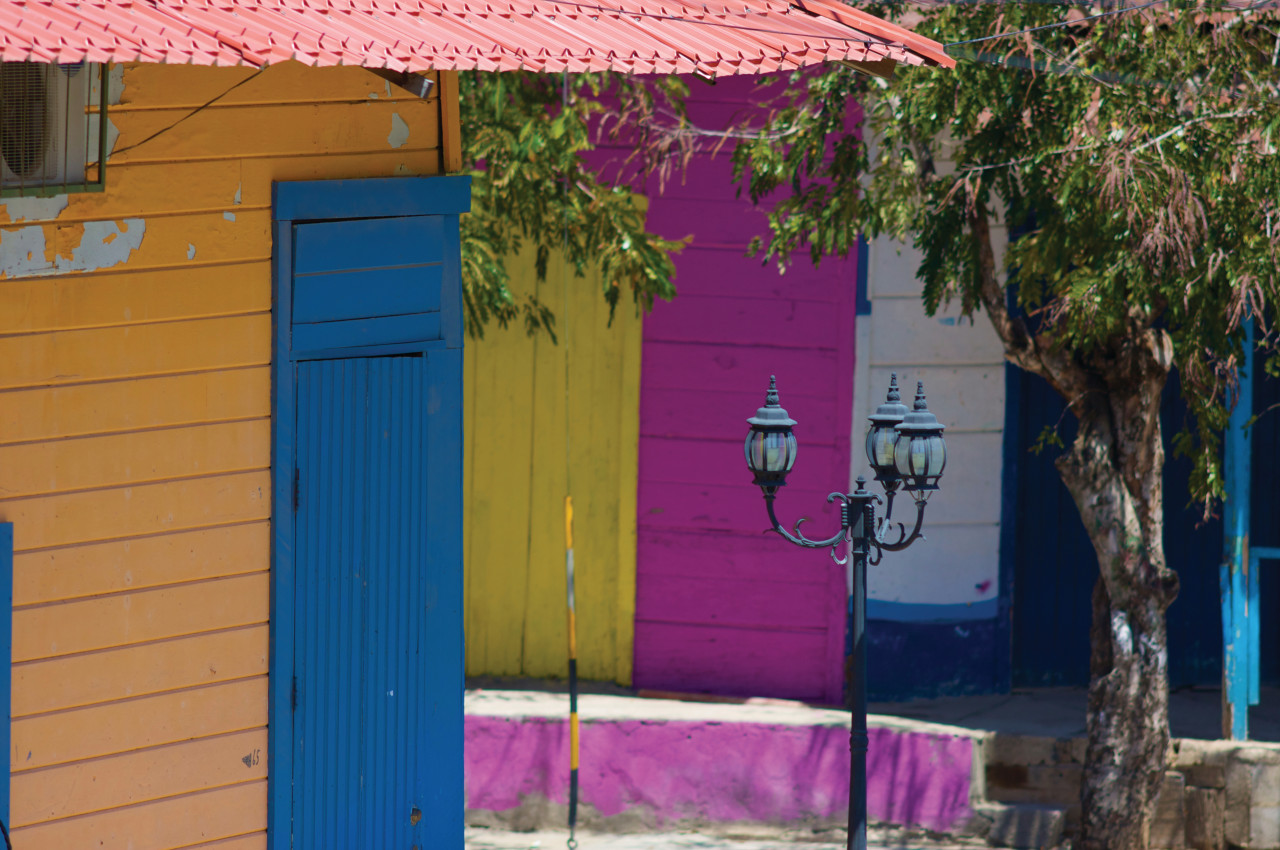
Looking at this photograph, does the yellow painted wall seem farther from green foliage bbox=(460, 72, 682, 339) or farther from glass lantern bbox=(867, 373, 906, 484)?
glass lantern bbox=(867, 373, 906, 484)

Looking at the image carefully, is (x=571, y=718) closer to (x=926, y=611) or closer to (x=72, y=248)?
(x=926, y=611)

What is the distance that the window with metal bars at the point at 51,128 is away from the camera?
523 cm

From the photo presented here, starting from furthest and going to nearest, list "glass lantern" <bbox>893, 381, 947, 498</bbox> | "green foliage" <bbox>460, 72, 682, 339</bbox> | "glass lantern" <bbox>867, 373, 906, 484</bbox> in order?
1. "green foliage" <bbox>460, 72, 682, 339</bbox>
2. "glass lantern" <bbox>867, 373, 906, 484</bbox>
3. "glass lantern" <bbox>893, 381, 947, 498</bbox>

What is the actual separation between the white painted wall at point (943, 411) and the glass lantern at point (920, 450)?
312cm

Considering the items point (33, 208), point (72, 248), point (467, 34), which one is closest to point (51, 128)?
point (33, 208)

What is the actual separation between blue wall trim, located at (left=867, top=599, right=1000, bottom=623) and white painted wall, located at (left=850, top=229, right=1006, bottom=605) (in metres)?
0.03

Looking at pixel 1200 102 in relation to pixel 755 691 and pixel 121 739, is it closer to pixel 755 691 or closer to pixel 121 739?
pixel 755 691

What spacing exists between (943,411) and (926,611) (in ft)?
4.38

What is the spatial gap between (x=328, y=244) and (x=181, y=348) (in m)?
0.72

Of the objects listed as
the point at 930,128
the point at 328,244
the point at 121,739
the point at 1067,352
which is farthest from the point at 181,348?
the point at 1067,352

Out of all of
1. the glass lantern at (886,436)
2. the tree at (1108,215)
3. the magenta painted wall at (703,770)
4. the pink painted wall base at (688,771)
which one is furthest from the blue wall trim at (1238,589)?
the glass lantern at (886,436)

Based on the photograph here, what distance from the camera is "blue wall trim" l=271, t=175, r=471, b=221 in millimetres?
5797

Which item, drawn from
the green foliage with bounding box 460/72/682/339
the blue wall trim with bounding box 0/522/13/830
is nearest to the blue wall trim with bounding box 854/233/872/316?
the green foliage with bounding box 460/72/682/339

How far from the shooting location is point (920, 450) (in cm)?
641
